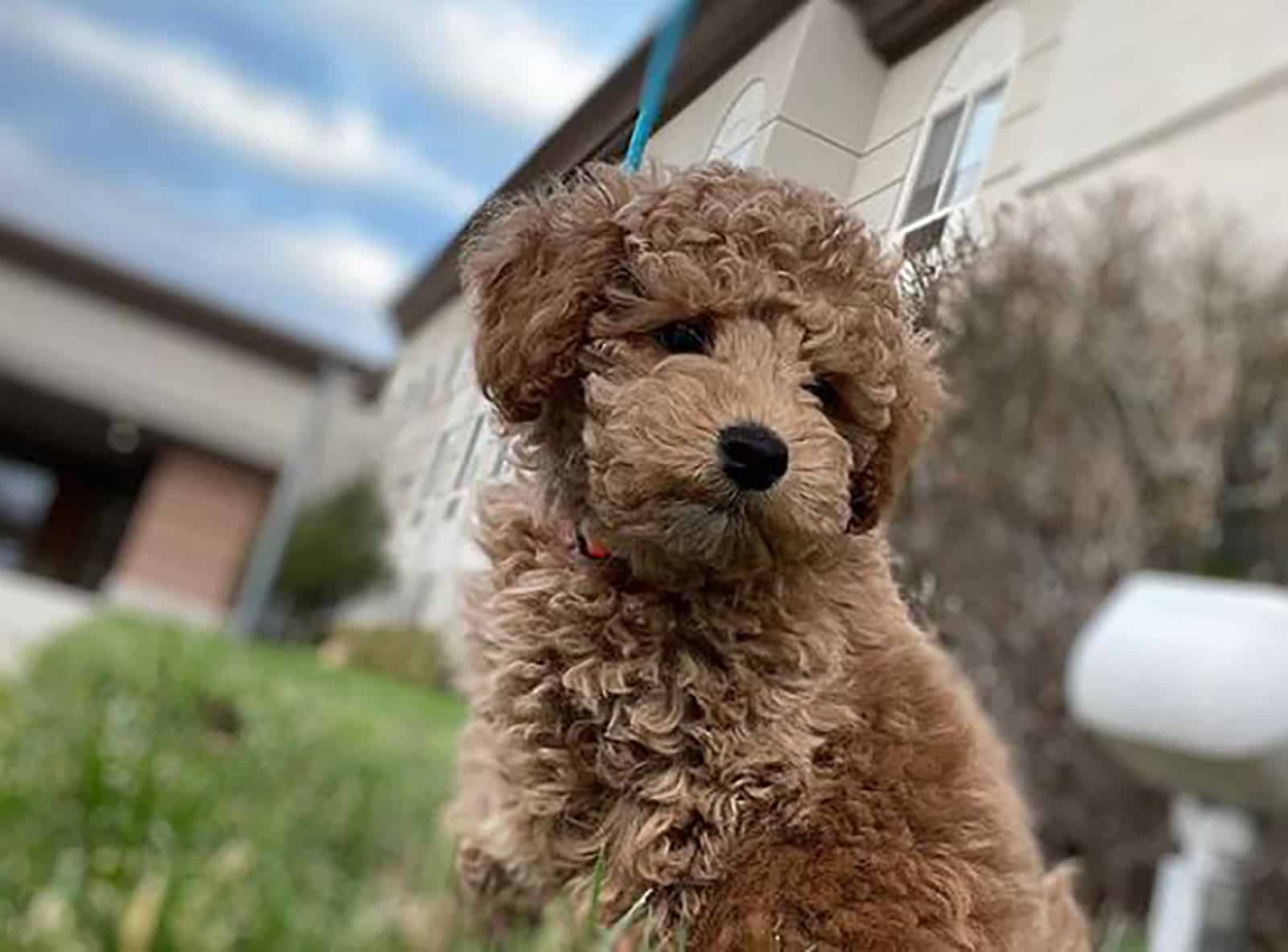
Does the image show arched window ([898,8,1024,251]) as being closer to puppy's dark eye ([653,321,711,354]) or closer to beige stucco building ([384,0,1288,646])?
beige stucco building ([384,0,1288,646])

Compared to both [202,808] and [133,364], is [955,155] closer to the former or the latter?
[202,808]

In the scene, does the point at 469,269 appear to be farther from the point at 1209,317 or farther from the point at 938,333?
the point at 1209,317

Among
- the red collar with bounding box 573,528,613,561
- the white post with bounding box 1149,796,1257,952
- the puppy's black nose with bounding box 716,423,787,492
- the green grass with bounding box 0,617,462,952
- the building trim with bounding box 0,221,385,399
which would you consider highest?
the building trim with bounding box 0,221,385,399

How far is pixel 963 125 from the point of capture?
1213mm

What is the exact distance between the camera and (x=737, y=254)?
1.05 m

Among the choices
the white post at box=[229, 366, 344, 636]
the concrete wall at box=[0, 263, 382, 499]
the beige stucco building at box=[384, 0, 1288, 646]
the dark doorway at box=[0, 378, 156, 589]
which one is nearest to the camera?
the beige stucco building at box=[384, 0, 1288, 646]

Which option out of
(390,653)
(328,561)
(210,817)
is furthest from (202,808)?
(390,653)

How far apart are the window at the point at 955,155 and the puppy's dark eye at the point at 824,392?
155 millimetres

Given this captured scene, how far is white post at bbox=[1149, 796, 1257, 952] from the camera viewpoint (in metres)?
2.90

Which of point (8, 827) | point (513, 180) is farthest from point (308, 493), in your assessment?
point (513, 180)

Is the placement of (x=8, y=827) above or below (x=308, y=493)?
below

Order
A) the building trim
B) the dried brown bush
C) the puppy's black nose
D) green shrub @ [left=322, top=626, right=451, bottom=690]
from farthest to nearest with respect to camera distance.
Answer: the building trim, green shrub @ [left=322, top=626, right=451, bottom=690], the dried brown bush, the puppy's black nose

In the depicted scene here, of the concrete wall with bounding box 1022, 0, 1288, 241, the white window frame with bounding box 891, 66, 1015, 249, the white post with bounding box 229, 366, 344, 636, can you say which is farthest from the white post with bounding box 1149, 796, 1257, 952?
the white post with bounding box 229, 366, 344, 636

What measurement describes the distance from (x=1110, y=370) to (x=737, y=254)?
11.5 ft
